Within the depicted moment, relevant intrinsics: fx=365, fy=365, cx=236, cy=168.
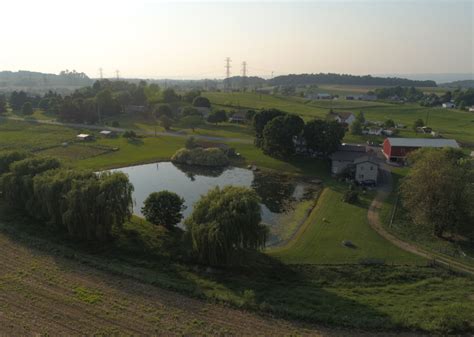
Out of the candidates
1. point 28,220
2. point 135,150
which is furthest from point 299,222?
point 135,150

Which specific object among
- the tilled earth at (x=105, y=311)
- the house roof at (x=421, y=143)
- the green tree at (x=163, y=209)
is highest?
the house roof at (x=421, y=143)

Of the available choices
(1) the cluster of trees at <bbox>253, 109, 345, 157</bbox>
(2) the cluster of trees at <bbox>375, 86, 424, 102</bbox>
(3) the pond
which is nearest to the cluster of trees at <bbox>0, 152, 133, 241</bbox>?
(3) the pond

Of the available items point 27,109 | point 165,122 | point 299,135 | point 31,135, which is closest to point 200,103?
point 165,122

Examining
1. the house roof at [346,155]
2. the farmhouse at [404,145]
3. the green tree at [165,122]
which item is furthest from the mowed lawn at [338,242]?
the green tree at [165,122]

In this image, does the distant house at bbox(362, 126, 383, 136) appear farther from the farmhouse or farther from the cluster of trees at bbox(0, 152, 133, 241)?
the cluster of trees at bbox(0, 152, 133, 241)

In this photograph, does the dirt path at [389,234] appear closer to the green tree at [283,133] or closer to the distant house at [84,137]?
the green tree at [283,133]

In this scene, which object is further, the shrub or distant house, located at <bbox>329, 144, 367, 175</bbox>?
the shrub

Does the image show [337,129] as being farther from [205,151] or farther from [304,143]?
[205,151]
